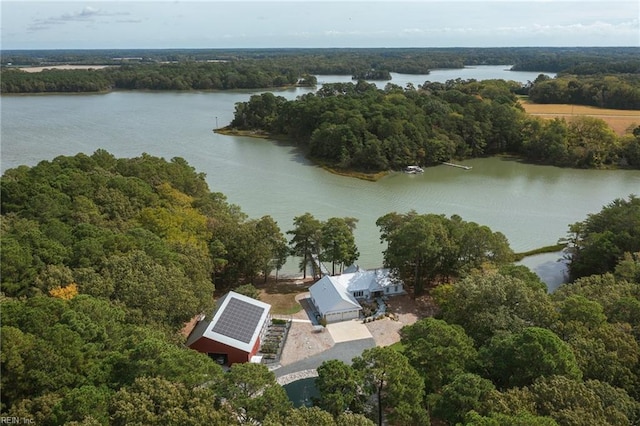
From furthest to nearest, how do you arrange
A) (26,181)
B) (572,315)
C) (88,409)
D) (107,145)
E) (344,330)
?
(107,145), (26,181), (344,330), (572,315), (88,409)

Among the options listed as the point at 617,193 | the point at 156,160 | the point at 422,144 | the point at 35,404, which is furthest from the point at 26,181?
the point at 617,193

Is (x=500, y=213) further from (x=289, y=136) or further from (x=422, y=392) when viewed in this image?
(x=289, y=136)

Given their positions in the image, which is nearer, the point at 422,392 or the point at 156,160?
the point at 422,392

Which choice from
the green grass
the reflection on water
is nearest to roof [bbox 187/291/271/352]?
the green grass

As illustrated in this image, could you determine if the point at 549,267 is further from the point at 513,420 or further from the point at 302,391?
the point at 513,420

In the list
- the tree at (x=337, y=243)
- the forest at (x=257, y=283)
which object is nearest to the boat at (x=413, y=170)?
the forest at (x=257, y=283)

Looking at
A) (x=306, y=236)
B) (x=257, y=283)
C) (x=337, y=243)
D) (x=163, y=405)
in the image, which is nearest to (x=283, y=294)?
(x=257, y=283)

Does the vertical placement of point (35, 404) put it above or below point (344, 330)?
above
